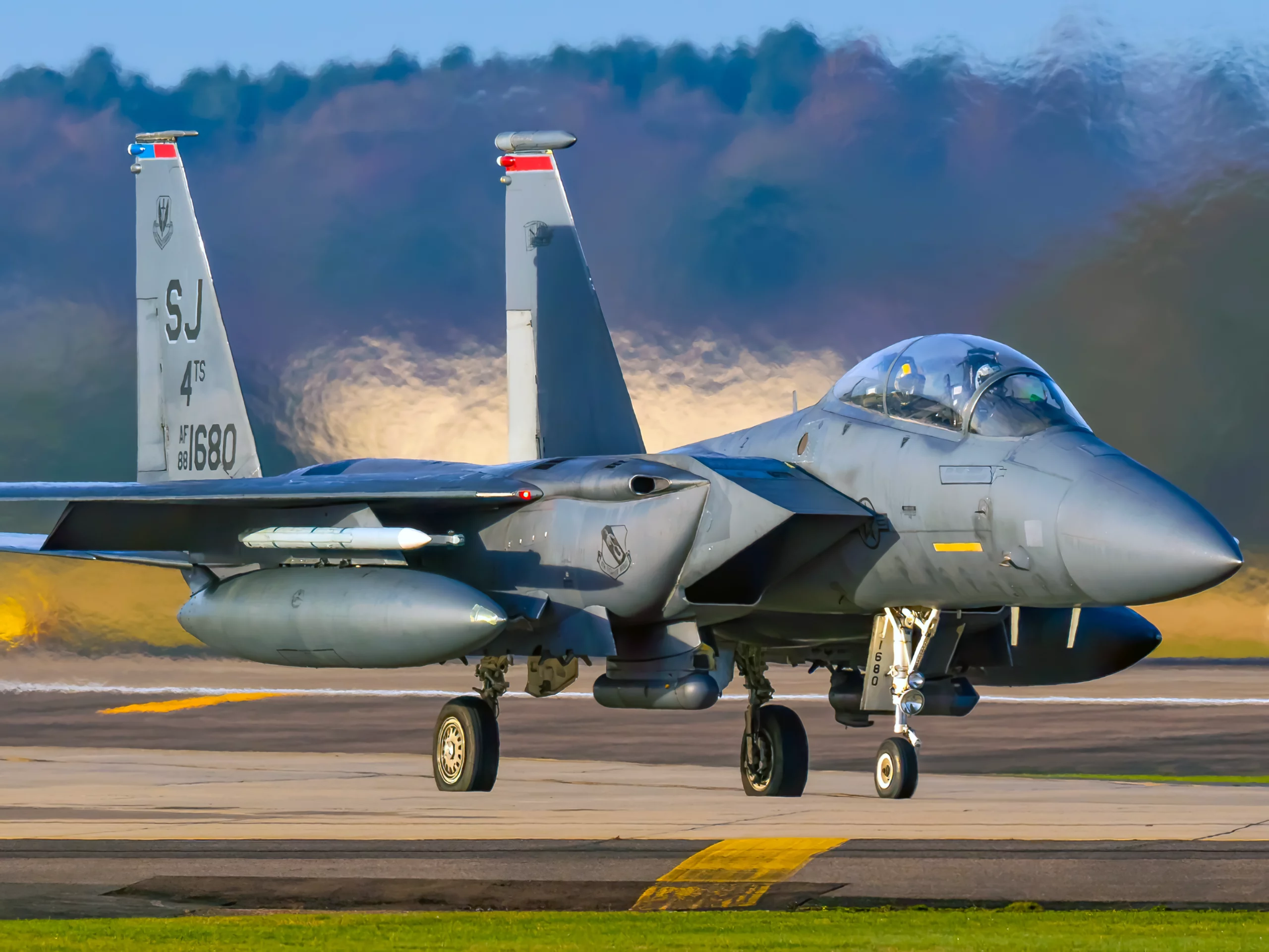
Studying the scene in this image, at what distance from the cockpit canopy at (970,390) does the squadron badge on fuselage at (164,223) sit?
802 centimetres

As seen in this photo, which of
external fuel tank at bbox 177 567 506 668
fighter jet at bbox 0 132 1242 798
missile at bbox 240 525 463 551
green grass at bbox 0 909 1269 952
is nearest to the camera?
green grass at bbox 0 909 1269 952

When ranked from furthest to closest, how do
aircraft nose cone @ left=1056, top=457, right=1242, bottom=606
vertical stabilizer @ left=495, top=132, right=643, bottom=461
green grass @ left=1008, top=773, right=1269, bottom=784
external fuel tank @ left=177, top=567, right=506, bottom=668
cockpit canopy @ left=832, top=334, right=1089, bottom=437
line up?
vertical stabilizer @ left=495, top=132, right=643, bottom=461 < green grass @ left=1008, top=773, right=1269, bottom=784 < external fuel tank @ left=177, top=567, right=506, bottom=668 < cockpit canopy @ left=832, top=334, right=1089, bottom=437 < aircraft nose cone @ left=1056, top=457, right=1242, bottom=606

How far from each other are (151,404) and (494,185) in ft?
49.2

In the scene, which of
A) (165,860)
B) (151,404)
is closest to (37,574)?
(151,404)

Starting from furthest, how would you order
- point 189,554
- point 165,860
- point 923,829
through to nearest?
point 189,554 → point 923,829 → point 165,860

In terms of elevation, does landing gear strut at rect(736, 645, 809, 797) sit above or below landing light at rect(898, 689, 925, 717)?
below

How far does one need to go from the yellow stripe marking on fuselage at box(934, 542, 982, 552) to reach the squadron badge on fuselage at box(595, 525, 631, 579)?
208 centimetres

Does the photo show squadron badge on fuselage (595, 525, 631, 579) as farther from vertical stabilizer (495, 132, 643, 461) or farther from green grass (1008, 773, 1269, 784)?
green grass (1008, 773, 1269, 784)

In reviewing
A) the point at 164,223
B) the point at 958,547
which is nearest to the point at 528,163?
the point at 164,223

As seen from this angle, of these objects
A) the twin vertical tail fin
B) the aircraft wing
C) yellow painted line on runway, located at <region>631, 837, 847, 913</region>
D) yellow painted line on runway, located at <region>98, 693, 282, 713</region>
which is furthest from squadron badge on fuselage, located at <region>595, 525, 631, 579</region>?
yellow painted line on runway, located at <region>98, 693, 282, 713</region>

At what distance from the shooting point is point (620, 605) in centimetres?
1335

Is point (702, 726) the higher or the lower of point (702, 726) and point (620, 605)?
the lower

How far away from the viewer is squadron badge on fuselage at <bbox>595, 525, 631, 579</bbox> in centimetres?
1320

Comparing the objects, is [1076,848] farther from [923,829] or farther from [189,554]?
[189,554]
